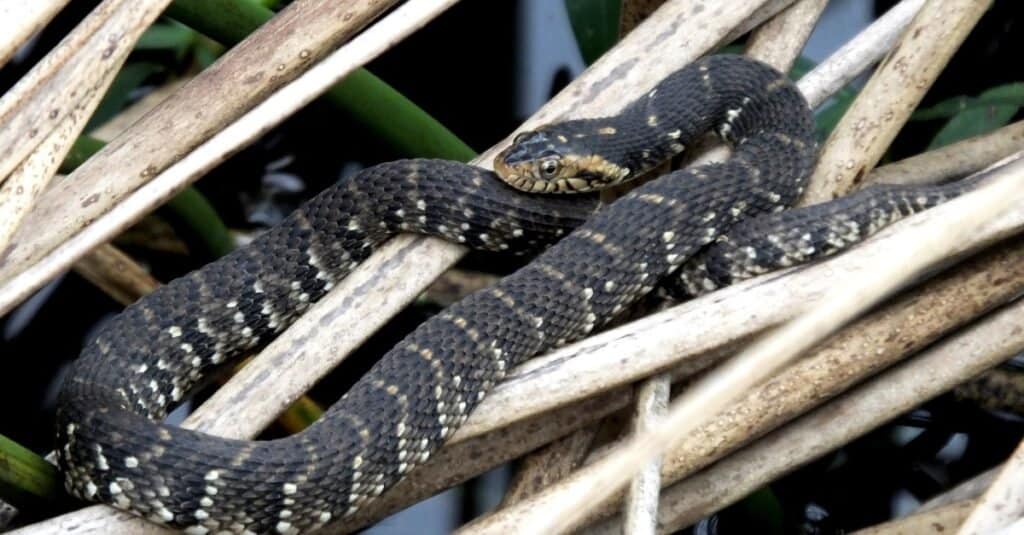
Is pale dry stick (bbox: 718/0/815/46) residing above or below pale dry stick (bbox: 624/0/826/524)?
above

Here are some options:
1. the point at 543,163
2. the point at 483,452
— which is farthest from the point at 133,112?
the point at 483,452

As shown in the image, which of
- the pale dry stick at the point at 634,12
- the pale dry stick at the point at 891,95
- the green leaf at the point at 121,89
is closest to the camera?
the pale dry stick at the point at 891,95

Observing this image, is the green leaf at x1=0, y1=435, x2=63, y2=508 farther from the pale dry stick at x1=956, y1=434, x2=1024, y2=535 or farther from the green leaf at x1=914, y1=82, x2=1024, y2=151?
the green leaf at x1=914, y1=82, x2=1024, y2=151

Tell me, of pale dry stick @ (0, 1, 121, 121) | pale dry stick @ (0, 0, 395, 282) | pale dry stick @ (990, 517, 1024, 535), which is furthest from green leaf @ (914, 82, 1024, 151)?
pale dry stick @ (0, 1, 121, 121)

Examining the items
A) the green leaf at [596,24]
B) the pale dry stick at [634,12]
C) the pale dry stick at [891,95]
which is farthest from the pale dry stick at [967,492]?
the green leaf at [596,24]

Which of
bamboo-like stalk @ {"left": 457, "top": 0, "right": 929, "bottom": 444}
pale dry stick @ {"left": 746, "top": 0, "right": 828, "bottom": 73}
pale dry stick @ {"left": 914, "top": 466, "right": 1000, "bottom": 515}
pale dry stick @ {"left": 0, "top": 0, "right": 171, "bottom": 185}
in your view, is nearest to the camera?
pale dry stick @ {"left": 0, "top": 0, "right": 171, "bottom": 185}

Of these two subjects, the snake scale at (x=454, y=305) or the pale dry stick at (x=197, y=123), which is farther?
the pale dry stick at (x=197, y=123)

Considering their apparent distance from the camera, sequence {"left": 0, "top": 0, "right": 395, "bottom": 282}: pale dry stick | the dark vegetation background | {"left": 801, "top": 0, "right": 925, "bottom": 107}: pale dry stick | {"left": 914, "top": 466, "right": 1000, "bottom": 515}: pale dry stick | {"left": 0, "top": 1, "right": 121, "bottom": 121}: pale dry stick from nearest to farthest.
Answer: {"left": 0, "top": 1, "right": 121, "bottom": 121}: pale dry stick, {"left": 0, "top": 0, "right": 395, "bottom": 282}: pale dry stick, {"left": 914, "top": 466, "right": 1000, "bottom": 515}: pale dry stick, {"left": 801, "top": 0, "right": 925, "bottom": 107}: pale dry stick, the dark vegetation background

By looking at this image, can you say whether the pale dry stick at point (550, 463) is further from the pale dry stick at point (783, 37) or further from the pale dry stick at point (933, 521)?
the pale dry stick at point (783, 37)
